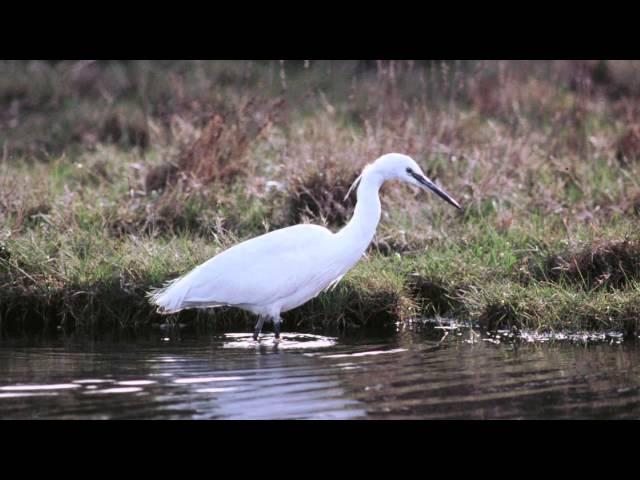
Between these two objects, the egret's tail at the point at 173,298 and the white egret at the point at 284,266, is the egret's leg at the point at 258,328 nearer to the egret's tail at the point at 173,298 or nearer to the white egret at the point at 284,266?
the white egret at the point at 284,266

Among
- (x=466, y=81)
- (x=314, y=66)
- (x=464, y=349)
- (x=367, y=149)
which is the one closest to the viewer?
(x=464, y=349)

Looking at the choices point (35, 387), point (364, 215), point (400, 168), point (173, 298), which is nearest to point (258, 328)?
point (173, 298)

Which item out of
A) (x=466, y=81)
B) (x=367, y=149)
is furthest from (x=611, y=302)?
(x=466, y=81)

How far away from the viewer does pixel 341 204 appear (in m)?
11.0

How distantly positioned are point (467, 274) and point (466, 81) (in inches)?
294

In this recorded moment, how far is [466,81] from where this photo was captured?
16500 mm

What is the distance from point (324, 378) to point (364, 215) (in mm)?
1956

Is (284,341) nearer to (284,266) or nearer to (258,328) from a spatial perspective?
(258,328)

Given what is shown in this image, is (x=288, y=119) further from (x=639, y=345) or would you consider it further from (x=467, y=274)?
(x=639, y=345)

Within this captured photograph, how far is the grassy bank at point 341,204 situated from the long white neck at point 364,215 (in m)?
0.72

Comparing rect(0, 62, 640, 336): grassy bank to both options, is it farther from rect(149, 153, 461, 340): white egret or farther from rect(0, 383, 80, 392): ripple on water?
rect(0, 383, 80, 392): ripple on water

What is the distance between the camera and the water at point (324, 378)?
624cm

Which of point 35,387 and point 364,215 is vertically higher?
point 364,215

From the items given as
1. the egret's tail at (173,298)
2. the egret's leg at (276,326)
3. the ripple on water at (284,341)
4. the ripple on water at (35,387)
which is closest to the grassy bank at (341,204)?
the ripple on water at (284,341)
